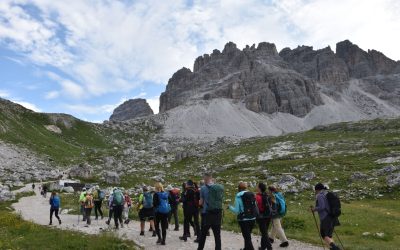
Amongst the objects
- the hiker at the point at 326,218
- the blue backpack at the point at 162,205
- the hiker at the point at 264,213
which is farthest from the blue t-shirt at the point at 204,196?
the hiker at the point at 326,218

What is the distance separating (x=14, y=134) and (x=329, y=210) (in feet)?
376

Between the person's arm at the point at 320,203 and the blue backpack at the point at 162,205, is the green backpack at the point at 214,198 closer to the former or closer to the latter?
the person's arm at the point at 320,203

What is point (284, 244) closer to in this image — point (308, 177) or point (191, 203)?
point (191, 203)

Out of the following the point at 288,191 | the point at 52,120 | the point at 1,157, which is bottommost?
the point at 288,191

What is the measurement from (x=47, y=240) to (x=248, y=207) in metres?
10.4

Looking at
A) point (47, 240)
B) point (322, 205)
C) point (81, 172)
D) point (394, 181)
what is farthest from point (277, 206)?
point (81, 172)

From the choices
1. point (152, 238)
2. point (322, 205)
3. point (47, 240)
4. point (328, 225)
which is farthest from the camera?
point (152, 238)

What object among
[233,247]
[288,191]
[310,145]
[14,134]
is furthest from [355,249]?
[14,134]

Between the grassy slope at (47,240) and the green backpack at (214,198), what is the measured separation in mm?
4449

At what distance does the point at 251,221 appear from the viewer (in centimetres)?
1545

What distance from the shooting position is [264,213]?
655 inches

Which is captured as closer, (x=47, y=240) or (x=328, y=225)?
(x=328, y=225)

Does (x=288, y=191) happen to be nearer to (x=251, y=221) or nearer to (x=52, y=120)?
(x=251, y=221)

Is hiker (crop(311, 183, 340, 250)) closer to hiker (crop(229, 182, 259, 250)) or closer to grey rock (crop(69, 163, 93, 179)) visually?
hiker (crop(229, 182, 259, 250))
